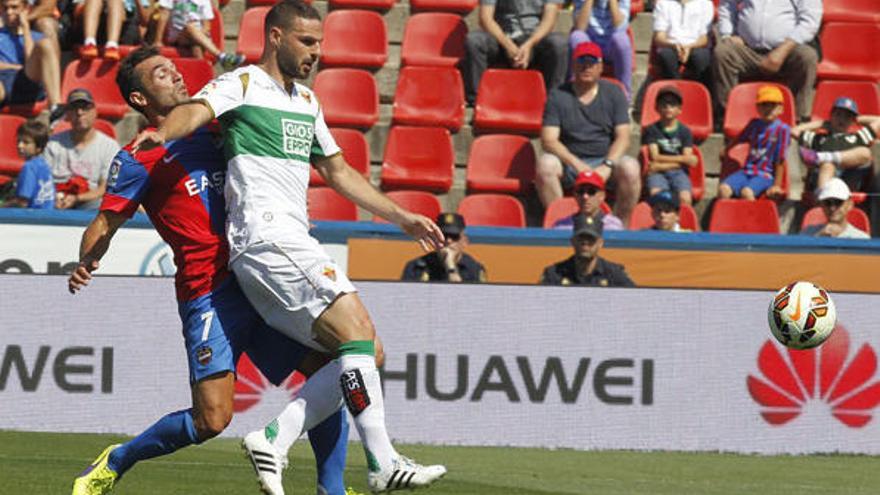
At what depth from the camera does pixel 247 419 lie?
43.0ft

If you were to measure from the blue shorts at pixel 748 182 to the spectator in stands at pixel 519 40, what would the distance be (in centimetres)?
197

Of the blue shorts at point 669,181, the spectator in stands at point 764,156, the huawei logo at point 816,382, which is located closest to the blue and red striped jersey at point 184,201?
the huawei logo at point 816,382

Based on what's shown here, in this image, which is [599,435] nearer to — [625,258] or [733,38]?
[625,258]

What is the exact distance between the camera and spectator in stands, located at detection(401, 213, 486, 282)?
1412 cm

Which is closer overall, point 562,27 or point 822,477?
point 822,477

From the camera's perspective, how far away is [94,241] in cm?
779

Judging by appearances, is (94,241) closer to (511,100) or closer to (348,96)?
(348,96)

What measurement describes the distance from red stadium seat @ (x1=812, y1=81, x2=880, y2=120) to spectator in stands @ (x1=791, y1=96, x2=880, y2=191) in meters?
0.87

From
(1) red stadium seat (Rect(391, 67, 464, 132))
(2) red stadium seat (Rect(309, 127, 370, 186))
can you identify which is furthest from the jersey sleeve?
(1) red stadium seat (Rect(391, 67, 464, 132))

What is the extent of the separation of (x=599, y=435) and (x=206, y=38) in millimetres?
6512

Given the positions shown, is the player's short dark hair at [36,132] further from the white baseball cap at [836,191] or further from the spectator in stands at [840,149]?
the spectator in stands at [840,149]

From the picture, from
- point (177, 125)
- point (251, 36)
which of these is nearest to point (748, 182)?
point (251, 36)

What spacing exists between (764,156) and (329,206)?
13.3ft

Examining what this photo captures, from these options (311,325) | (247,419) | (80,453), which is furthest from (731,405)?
(311,325)
